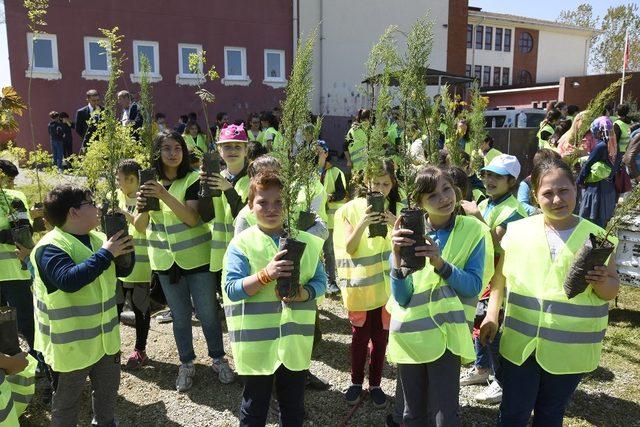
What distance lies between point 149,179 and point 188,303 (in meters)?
1.10

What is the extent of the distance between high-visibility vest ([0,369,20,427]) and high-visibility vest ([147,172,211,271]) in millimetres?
1634

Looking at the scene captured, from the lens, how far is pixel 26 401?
2906 millimetres

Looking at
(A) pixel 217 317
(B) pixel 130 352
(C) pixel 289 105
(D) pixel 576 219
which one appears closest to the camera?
(C) pixel 289 105

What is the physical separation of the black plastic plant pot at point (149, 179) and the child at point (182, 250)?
0.36 ft

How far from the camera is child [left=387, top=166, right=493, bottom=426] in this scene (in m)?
2.65

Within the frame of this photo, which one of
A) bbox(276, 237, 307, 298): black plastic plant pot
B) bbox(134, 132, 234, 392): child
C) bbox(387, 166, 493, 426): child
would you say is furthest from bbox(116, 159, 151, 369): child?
bbox(387, 166, 493, 426): child

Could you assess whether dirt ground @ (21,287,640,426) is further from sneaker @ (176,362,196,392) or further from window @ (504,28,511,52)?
window @ (504,28,511,52)

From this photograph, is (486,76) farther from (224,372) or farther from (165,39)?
(224,372)

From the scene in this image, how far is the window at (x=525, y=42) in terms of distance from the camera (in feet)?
130

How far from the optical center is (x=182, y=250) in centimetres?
391

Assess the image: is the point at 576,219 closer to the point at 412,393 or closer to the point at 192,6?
the point at 412,393

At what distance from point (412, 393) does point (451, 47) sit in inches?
1057

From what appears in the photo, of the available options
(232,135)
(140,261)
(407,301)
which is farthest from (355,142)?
(407,301)

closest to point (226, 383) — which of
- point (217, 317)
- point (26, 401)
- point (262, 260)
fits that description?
point (217, 317)
